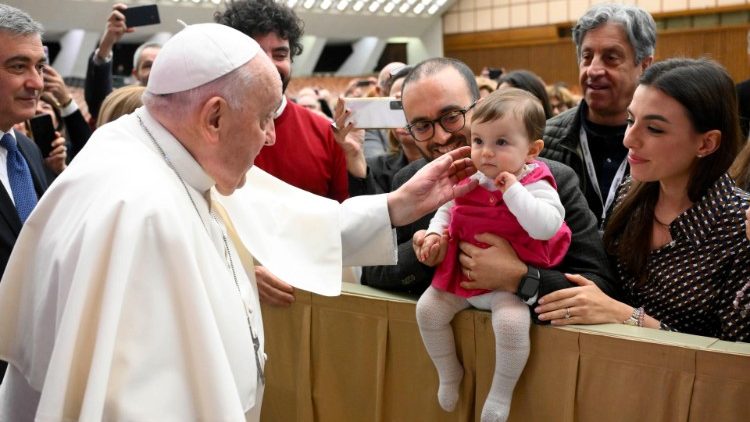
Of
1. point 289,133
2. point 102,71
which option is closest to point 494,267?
point 289,133

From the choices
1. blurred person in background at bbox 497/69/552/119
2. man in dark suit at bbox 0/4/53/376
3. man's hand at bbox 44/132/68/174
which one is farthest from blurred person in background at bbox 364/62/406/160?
man in dark suit at bbox 0/4/53/376

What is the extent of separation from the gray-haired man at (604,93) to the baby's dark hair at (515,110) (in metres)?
0.98

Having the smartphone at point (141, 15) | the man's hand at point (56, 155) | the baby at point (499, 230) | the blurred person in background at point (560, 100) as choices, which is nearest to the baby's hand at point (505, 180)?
the baby at point (499, 230)

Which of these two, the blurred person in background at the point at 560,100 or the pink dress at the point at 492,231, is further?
the blurred person in background at the point at 560,100

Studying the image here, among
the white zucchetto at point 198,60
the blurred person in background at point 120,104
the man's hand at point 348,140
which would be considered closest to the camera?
the white zucchetto at point 198,60

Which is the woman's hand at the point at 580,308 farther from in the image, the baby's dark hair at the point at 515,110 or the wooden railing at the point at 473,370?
the baby's dark hair at the point at 515,110

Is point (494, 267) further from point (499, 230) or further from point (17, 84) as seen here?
point (17, 84)

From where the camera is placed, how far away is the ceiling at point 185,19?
525 inches

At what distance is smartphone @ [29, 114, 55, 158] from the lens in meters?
4.53

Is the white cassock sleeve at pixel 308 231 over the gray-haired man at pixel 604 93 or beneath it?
beneath

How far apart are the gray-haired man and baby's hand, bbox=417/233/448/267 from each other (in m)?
1.01

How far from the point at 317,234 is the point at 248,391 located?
2.54ft

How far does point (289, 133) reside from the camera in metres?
3.93

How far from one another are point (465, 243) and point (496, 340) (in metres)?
0.34
